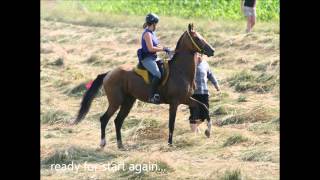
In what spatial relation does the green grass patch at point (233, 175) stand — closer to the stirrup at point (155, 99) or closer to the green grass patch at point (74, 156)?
the green grass patch at point (74, 156)

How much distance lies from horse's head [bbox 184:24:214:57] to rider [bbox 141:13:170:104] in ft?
1.31

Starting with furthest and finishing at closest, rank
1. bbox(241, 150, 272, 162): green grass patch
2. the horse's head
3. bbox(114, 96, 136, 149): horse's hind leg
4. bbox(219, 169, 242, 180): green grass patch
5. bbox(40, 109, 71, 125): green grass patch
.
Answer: bbox(40, 109, 71, 125): green grass patch < bbox(114, 96, 136, 149): horse's hind leg < the horse's head < bbox(241, 150, 272, 162): green grass patch < bbox(219, 169, 242, 180): green grass patch

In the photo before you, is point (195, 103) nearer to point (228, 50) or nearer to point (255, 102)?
point (255, 102)

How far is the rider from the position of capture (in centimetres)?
1238

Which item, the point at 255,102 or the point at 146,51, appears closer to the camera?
the point at 146,51

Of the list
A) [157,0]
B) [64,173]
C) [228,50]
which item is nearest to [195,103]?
[64,173]

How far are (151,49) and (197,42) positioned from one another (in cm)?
75

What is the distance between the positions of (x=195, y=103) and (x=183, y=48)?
936 mm

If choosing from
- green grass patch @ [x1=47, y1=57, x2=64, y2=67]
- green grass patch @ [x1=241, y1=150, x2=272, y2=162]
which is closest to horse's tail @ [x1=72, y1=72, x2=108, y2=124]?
green grass patch @ [x1=241, y1=150, x2=272, y2=162]

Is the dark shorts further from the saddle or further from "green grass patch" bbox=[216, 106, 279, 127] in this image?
"green grass patch" bbox=[216, 106, 279, 127]

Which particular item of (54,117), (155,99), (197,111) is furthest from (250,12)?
(155,99)

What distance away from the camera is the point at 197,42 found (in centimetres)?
1242

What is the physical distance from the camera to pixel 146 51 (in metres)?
12.6

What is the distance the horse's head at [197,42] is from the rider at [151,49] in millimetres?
401
